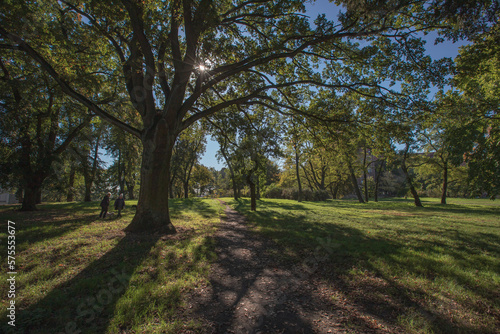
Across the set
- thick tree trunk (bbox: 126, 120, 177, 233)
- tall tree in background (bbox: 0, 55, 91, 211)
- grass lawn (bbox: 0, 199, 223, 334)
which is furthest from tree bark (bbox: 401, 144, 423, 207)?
tall tree in background (bbox: 0, 55, 91, 211)

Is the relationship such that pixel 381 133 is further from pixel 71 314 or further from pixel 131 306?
pixel 71 314

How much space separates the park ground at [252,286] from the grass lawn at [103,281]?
0.06 ft

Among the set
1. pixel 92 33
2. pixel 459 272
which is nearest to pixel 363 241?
pixel 459 272

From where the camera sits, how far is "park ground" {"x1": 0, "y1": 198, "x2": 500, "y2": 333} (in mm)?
2971

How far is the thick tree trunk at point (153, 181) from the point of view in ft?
26.6

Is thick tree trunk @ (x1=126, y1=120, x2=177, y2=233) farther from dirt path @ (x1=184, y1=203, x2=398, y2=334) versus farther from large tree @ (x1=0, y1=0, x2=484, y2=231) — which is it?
dirt path @ (x1=184, y1=203, x2=398, y2=334)

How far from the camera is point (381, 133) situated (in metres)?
10.0

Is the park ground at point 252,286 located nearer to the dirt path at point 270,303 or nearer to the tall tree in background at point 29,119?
the dirt path at point 270,303

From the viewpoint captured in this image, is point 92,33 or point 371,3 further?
point 92,33

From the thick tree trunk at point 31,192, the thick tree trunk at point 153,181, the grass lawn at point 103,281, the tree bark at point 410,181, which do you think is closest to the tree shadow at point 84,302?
the grass lawn at point 103,281

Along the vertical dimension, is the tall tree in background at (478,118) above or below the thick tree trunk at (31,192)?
above

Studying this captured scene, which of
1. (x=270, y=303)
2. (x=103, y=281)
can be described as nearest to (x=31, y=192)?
(x=103, y=281)

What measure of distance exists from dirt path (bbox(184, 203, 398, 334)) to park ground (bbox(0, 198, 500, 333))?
20mm

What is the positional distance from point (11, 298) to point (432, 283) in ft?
24.3
